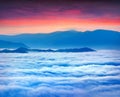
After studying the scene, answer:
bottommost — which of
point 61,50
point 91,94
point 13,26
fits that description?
point 91,94

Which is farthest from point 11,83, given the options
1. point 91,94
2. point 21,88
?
point 91,94

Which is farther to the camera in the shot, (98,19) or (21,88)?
(98,19)

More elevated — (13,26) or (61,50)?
(13,26)

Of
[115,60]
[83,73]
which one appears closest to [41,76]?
[83,73]

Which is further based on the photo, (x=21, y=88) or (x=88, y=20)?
(x=88, y=20)

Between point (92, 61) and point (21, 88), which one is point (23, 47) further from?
point (92, 61)

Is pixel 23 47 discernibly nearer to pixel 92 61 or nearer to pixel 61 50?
pixel 61 50
